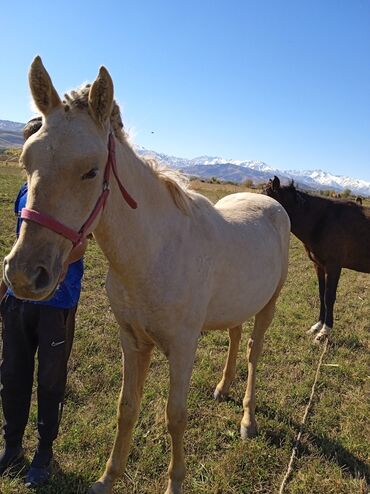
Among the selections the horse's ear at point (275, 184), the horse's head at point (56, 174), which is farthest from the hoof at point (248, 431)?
the horse's ear at point (275, 184)

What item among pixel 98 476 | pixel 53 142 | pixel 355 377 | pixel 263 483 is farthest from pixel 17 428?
pixel 355 377

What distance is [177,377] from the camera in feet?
8.79

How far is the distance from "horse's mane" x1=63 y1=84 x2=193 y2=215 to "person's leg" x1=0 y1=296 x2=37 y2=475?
1336 mm

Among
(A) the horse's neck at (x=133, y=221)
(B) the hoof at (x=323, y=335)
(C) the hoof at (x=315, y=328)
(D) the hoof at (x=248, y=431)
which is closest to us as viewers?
(A) the horse's neck at (x=133, y=221)

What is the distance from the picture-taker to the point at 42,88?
1.93 metres

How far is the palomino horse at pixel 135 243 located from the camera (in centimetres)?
177

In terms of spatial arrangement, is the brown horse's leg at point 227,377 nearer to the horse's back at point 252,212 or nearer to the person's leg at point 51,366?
the horse's back at point 252,212

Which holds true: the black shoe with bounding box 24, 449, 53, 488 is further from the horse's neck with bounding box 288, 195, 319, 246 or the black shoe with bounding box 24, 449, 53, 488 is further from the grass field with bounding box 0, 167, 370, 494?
the horse's neck with bounding box 288, 195, 319, 246

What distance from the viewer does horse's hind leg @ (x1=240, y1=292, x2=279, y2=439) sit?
3764 millimetres

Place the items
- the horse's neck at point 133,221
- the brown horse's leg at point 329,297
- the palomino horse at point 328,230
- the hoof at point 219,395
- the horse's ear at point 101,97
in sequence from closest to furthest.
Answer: the horse's ear at point 101,97 < the horse's neck at point 133,221 < the hoof at point 219,395 < the brown horse's leg at point 329,297 < the palomino horse at point 328,230

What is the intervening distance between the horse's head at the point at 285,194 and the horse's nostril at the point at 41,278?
5.72 m

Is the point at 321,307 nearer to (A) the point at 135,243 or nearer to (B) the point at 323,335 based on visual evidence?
(B) the point at 323,335

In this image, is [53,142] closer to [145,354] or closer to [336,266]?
[145,354]

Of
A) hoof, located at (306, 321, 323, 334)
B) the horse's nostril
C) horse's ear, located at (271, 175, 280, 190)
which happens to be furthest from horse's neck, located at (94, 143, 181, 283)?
horse's ear, located at (271, 175, 280, 190)
